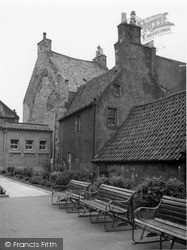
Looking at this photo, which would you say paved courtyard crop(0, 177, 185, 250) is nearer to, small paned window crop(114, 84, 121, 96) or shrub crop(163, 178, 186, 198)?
shrub crop(163, 178, 186, 198)

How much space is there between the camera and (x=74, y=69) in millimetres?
35250

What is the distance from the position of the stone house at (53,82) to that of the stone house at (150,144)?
10334 mm

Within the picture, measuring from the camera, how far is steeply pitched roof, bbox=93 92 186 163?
49.6ft

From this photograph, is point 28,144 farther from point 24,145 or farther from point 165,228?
point 165,228

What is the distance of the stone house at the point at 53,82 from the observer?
31672 millimetres

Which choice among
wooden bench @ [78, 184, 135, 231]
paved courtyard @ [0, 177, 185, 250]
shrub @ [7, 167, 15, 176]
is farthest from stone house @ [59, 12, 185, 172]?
wooden bench @ [78, 184, 135, 231]

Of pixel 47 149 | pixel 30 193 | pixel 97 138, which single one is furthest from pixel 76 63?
pixel 30 193

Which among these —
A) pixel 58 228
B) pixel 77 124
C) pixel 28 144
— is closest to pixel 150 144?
pixel 58 228

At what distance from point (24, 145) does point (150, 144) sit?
18.8 meters

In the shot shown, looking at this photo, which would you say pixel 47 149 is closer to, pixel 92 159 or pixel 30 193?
pixel 92 159

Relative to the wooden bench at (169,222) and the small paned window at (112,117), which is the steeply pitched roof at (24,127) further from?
the wooden bench at (169,222)

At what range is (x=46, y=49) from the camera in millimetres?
35812

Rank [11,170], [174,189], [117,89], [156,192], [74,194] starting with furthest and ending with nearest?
1. [11,170]
2. [117,89]
3. [74,194]
4. [156,192]
5. [174,189]

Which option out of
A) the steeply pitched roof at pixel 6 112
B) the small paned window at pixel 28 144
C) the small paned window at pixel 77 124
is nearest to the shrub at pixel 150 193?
the small paned window at pixel 77 124
